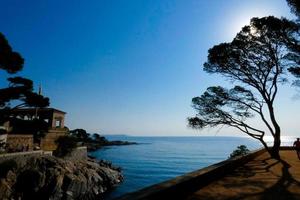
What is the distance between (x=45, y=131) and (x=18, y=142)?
714 centimetres

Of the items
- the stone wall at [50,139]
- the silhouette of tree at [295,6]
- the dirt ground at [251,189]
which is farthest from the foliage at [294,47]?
the stone wall at [50,139]

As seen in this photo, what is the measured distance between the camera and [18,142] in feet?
109

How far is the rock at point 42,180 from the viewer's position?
2475 cm

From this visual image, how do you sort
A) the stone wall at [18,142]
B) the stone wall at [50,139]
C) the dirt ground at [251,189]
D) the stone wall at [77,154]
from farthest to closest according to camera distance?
the stone wall at [77,154], the stone wall at [50,139], the stone wall at [18,142], the dirt ground at [251,189]

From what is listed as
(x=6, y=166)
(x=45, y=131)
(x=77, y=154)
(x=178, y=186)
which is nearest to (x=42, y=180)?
(x=6, y=166)

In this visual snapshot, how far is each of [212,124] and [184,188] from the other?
15014mm

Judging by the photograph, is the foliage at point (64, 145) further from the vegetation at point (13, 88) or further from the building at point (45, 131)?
the vegetation at point (13, 88)

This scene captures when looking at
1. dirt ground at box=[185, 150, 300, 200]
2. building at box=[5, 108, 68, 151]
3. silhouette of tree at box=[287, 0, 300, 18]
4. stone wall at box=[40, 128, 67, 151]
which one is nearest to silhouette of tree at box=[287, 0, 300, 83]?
silhouette of tree at box=[287, 0, 300, 18]

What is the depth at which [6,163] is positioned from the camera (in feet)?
83.2

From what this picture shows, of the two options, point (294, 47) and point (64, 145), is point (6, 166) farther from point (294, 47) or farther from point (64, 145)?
point (294, 47)

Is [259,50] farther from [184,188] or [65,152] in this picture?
[65,152]

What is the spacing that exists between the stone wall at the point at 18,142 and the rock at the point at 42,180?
4133 mm

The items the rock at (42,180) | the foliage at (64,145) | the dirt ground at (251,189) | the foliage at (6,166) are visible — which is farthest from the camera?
the foliage at (64,145)

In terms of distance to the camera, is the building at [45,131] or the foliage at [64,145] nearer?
the building at [45,131]
